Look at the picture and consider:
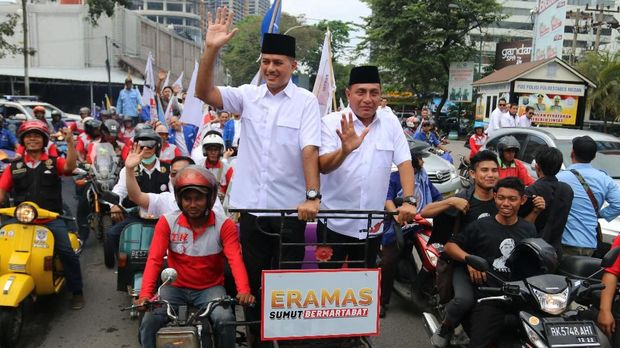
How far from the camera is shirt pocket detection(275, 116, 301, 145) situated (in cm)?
323

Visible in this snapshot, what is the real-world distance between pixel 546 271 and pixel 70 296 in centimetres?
446

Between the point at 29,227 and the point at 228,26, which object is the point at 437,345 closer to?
the point at 228,26

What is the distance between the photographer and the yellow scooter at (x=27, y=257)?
4.12 meters

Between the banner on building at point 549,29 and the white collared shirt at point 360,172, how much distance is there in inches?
862

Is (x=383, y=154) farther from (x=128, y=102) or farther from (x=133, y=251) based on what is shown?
(x=128, y=102)

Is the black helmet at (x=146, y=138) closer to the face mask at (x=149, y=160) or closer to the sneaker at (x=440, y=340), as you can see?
the face mask at (x=149, y=160)

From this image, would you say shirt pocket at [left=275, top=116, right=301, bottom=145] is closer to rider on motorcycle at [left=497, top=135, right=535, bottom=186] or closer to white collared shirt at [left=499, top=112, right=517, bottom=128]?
rider on motorcycle at [left=497, top=135, right=535, bottom=186]

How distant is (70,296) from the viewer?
5375 millimetres

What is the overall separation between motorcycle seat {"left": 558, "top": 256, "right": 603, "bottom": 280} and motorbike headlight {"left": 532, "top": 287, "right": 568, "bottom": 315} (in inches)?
32.7

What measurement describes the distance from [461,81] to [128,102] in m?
22.2

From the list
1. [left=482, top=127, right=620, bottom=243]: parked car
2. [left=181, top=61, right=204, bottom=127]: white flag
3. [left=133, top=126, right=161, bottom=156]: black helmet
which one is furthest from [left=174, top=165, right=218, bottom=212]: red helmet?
[left=482, top=127, right=620, bottom=243]: parked car

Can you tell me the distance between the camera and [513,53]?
34.2 m

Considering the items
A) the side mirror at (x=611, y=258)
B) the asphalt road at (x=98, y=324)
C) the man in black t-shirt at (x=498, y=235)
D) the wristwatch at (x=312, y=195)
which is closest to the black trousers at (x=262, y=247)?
the wristwatch at (x=312, y=195)

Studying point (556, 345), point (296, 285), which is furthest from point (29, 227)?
point (556, 345)
